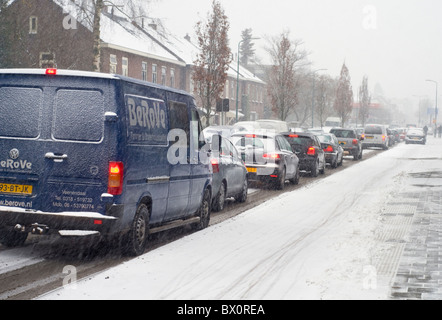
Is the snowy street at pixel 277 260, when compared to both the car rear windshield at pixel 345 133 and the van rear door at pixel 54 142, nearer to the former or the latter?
the van rear door at pixel 54 142

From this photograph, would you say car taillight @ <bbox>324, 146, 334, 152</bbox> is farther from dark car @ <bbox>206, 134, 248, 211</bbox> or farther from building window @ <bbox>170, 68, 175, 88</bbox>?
building window @ <bbox>170, 68, 175, 88</bbox>

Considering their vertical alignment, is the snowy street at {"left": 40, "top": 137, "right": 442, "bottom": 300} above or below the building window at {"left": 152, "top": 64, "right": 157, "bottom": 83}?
below

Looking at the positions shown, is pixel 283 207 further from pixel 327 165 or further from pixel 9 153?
pixel 327 165

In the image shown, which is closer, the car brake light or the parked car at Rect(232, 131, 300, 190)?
the car brake light

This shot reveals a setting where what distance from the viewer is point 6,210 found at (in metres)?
8.42

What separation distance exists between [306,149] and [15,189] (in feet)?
52.2

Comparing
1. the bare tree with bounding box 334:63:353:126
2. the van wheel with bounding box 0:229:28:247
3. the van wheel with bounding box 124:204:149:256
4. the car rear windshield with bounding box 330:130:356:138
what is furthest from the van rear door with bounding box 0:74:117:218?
the bare tree with bounding box 334:63:353:126

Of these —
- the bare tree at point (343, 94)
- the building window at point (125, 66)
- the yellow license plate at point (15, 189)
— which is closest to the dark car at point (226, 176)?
the yellow license plate at point (15, 189)

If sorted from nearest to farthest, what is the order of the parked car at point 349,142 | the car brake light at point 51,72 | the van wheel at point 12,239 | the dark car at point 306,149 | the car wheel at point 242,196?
the car brake light at point 51,72, the van wheel at point 12,239, the car wheel at point 242,196, the dark car at point 306,149, the parked car at point 349,142

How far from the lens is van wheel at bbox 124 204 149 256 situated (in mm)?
8820

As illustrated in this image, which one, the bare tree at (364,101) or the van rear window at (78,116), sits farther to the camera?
the bare tree at (364,101)

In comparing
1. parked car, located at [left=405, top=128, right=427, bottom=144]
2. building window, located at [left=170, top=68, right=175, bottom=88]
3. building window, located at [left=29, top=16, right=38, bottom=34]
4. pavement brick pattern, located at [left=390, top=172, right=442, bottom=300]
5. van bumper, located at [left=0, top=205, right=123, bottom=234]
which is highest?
building window, located at [left=29, top=16, right=38, bottom=34]

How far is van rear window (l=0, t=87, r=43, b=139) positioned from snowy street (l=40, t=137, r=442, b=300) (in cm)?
204

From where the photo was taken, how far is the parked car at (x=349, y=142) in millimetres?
35094
